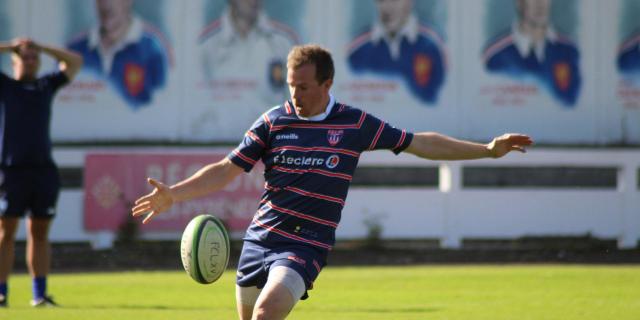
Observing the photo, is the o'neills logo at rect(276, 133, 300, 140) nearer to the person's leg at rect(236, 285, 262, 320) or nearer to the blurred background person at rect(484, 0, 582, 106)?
the person's leg at rect(236, 285, 262, 320)

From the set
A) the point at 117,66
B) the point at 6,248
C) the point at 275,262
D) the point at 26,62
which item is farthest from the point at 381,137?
the point at 117,66

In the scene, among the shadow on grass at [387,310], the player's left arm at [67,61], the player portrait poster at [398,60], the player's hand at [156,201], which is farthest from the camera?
the player portrait poster at [398,60]

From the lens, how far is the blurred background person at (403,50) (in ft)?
76.2

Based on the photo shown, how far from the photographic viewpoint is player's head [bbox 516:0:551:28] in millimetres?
23547

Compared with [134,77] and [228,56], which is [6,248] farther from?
[228,56]

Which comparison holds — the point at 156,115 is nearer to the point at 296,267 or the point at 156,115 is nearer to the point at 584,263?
the point at 584,263

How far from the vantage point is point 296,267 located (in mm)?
6977

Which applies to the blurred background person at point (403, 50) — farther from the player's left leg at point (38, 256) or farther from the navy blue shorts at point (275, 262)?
the navy blue shorts at point (275, 262)

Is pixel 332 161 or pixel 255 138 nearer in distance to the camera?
pixel 332 161

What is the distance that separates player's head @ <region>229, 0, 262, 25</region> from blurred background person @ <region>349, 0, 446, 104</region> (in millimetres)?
1937

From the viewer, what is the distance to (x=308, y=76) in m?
7.09

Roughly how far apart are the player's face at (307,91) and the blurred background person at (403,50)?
16003mm

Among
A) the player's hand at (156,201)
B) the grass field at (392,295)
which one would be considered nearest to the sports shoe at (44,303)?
the grass field at (392,295)

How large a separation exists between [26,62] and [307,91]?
5290 millimetres
